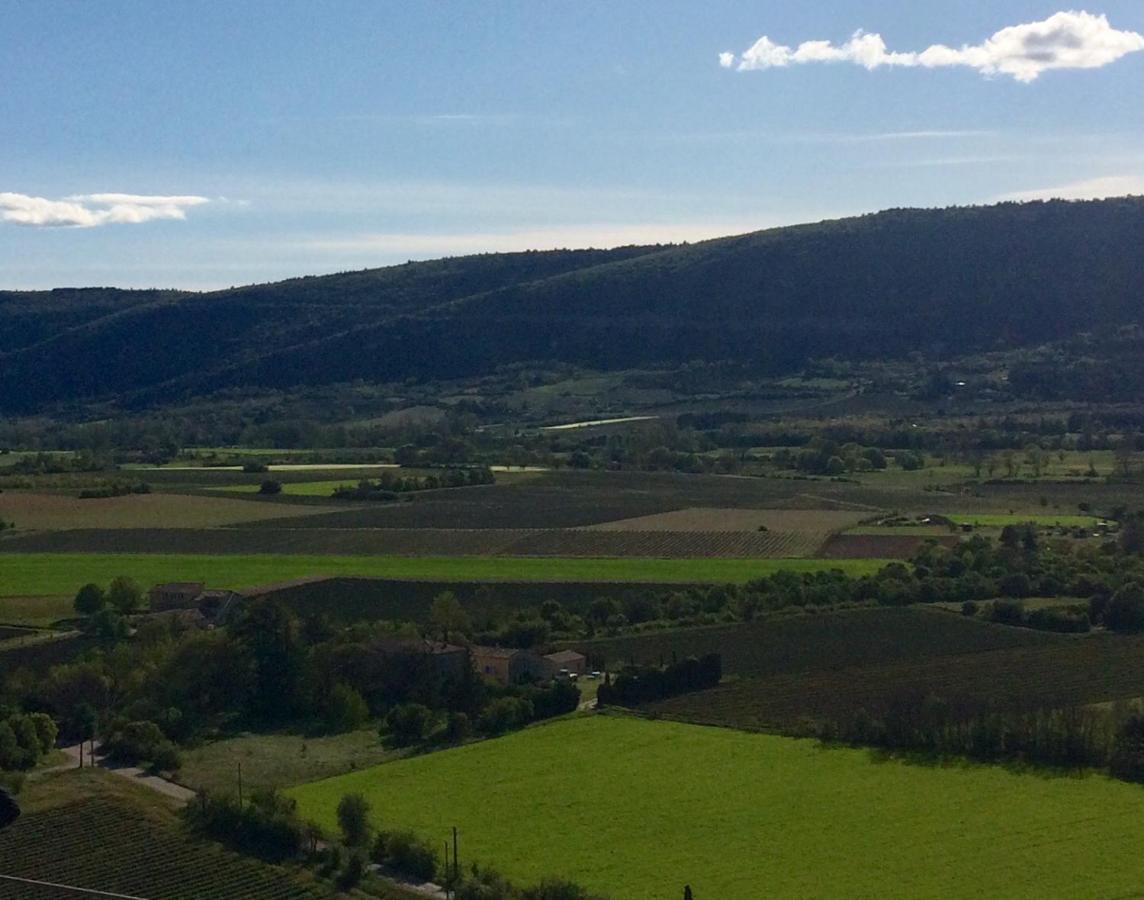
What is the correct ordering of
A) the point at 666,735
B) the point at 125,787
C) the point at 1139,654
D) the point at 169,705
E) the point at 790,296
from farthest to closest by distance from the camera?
the point at 790,296
the point at 1139,654
the point at 169,705
the point at 666,735
the point at 125,787

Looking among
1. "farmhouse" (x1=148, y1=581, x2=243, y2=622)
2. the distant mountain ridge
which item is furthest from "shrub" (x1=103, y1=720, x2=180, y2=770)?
the distant mountain ridge

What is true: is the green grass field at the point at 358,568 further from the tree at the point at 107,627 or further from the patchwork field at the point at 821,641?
the patchwork field at the point at 821,641

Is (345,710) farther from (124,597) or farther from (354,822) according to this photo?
(124,597)

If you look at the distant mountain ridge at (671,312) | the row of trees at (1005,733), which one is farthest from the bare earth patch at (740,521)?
the distant mountain ridge at (671,312)

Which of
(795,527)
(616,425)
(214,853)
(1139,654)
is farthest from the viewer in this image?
(616,425)

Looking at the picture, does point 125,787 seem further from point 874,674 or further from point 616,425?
point 616,425

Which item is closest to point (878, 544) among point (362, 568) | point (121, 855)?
point (362, 568)

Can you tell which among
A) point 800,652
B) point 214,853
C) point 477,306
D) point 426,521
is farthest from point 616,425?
point 214,853
